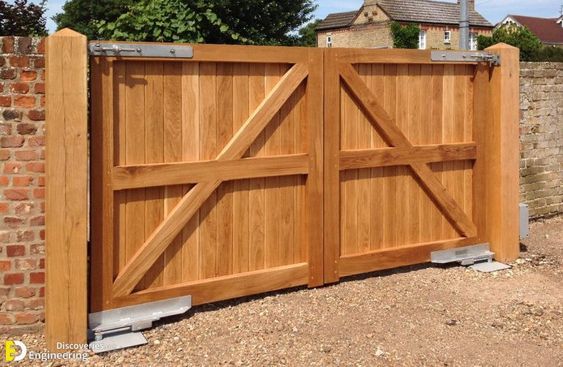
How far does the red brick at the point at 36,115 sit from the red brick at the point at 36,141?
5.2 inches

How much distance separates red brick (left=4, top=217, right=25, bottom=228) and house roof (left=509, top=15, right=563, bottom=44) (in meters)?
67.5

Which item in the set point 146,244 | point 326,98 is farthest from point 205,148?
point 326,98

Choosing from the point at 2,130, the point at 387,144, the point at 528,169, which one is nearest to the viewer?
the point at 2,130

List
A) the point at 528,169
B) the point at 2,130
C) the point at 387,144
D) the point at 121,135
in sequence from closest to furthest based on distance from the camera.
Result: the point at 2,130 → the point at 121,135 → the point at 387,144 → the point at 528,169

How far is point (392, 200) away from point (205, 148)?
6.65 ft

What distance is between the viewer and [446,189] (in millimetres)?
6336

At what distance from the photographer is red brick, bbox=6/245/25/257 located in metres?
4.36

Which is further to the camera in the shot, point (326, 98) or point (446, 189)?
point (446, 189)

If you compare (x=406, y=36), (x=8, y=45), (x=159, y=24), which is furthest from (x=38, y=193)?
(x=406, y=36)

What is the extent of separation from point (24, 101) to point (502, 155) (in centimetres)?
462

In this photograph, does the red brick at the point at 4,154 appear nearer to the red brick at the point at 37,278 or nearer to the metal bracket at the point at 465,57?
the red brick at the point at 37,278

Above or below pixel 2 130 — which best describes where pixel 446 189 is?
below

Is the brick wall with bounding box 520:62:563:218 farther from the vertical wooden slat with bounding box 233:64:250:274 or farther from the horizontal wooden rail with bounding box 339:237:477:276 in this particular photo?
the vertical wooden slat with bounding box 233:64:250:274

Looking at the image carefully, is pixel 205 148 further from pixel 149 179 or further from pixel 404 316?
pixel 404 316
